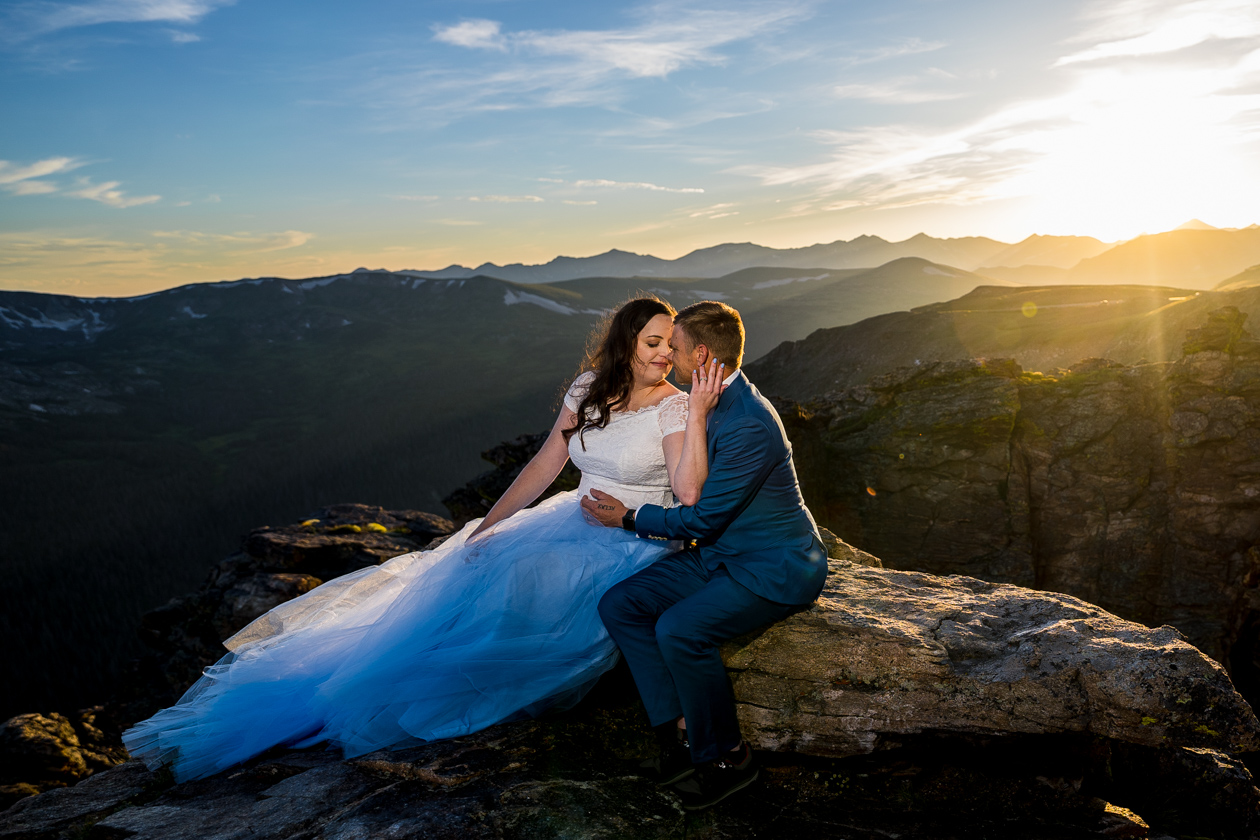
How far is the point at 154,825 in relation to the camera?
359cm

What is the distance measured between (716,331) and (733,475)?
94cm

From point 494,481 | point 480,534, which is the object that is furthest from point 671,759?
point 494,481

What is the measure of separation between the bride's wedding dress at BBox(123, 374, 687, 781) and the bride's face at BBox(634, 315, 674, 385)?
0.26m

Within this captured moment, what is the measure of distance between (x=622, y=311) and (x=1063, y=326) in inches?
2196

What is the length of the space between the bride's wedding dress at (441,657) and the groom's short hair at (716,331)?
0.86m

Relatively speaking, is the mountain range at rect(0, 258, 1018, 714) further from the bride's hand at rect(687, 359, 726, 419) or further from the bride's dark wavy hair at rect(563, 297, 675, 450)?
the bride's hand at rect(687, 359, 726, 419)

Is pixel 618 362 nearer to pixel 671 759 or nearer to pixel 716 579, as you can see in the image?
pixel 716 579

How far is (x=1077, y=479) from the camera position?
16625 mm

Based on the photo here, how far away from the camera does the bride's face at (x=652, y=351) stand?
5.20 m

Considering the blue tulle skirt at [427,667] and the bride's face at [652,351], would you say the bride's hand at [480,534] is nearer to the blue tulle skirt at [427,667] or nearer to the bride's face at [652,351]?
the blue tulle skirt at [427,667]

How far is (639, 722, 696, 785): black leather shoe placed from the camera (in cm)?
376

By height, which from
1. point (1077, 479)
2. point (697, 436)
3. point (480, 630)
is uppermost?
point (697, 436)

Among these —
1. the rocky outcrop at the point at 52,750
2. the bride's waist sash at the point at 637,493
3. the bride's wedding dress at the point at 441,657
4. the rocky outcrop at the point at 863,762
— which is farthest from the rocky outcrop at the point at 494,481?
the rocky outcrop at the point at 863,762

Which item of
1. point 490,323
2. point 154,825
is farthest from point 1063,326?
point 490,323
